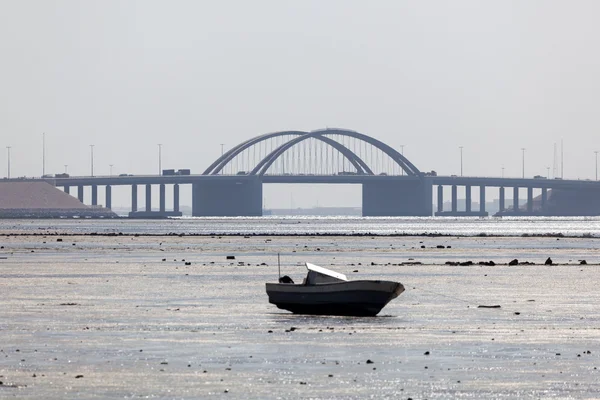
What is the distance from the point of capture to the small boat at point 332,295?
39.8 m

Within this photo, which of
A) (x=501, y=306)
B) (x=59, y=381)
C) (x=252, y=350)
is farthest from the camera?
(x=501, y=306)

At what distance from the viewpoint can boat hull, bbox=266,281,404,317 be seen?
39750 mm

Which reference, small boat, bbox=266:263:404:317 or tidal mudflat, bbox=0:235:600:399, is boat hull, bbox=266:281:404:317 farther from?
tidal mudflat, bbox=0:235:600:399

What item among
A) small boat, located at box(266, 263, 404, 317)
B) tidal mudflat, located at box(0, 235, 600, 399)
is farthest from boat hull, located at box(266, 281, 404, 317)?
tidal mudflat, located at box(0, 235, 600, 399)

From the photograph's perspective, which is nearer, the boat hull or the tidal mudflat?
the tidal mudflat

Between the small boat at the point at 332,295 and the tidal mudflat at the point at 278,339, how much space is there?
0.56m

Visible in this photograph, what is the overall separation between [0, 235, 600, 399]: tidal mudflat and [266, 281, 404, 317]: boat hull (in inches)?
21.3

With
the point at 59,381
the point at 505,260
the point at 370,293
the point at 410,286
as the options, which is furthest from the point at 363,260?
the point at 59,381

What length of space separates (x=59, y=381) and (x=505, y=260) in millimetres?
56087

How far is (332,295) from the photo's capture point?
40.3 metres

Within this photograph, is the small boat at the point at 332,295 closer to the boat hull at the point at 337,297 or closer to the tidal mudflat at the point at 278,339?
the boat hull at the point at 337,297

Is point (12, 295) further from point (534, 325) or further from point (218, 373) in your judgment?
point (218, 373)

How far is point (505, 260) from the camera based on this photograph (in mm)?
80125

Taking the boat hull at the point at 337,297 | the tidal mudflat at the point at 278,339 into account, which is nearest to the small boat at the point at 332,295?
the boat hull at the point at 337,297
